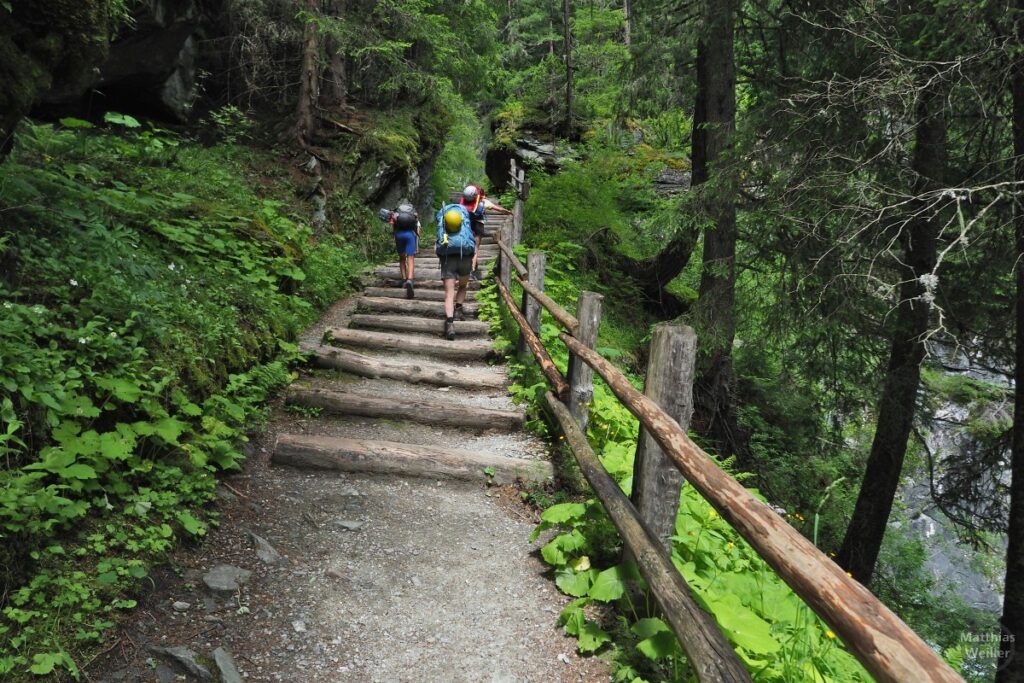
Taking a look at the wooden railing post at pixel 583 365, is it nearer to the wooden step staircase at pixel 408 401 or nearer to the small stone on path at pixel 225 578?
the wooden step staircase at pixel 408 401

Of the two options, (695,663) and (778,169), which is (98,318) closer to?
(695,663)

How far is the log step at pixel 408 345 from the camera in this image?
288 inches

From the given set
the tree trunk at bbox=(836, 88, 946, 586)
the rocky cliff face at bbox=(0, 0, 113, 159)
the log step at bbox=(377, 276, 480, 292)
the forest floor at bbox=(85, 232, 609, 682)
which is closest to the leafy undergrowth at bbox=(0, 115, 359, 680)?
the forest floor at bbox=(85, 232, 609, 682)

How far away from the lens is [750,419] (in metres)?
10.4

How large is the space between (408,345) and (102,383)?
420cm

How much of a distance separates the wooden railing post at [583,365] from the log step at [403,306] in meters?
4.29

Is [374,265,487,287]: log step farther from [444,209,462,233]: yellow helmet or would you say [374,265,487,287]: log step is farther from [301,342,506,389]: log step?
[301,342,506,389]: log step

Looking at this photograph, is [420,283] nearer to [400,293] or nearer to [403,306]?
[400,293]

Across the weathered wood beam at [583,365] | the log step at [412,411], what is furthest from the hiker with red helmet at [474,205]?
the weathered wood beam at [583,365]

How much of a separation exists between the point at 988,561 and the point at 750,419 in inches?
498

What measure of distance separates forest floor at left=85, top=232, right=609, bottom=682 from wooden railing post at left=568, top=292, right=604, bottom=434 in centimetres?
84

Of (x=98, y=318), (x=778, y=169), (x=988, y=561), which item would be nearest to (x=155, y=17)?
(x=98, y=318)

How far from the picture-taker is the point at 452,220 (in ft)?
25.3

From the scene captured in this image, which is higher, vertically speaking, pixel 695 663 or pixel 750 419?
pixel 695 663
